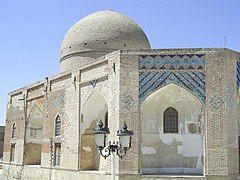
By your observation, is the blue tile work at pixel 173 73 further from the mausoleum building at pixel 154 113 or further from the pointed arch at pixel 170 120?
the pointed arch at pixel 170 120

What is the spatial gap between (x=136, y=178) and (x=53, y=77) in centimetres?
619

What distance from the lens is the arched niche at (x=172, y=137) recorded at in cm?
1188

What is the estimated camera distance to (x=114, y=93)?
38.3ft

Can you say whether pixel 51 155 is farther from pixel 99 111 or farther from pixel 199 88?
pixel 199 88

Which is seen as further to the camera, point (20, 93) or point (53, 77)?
point (20, 93)

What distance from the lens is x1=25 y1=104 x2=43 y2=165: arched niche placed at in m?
17.3

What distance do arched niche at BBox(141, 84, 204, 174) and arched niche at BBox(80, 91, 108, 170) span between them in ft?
6.64

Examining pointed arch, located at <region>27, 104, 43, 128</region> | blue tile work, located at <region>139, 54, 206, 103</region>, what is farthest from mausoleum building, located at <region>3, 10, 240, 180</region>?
pointed arch, located at <region>27, 104, 43, 128</region>

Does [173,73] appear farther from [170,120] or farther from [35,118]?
[35,118]

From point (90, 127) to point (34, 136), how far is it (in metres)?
4.91

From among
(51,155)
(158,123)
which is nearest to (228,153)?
(158,123)

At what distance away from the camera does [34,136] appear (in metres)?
17.5

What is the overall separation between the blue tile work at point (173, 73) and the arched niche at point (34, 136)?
24.5 ft

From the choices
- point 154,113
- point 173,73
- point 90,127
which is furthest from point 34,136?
point 173,73
